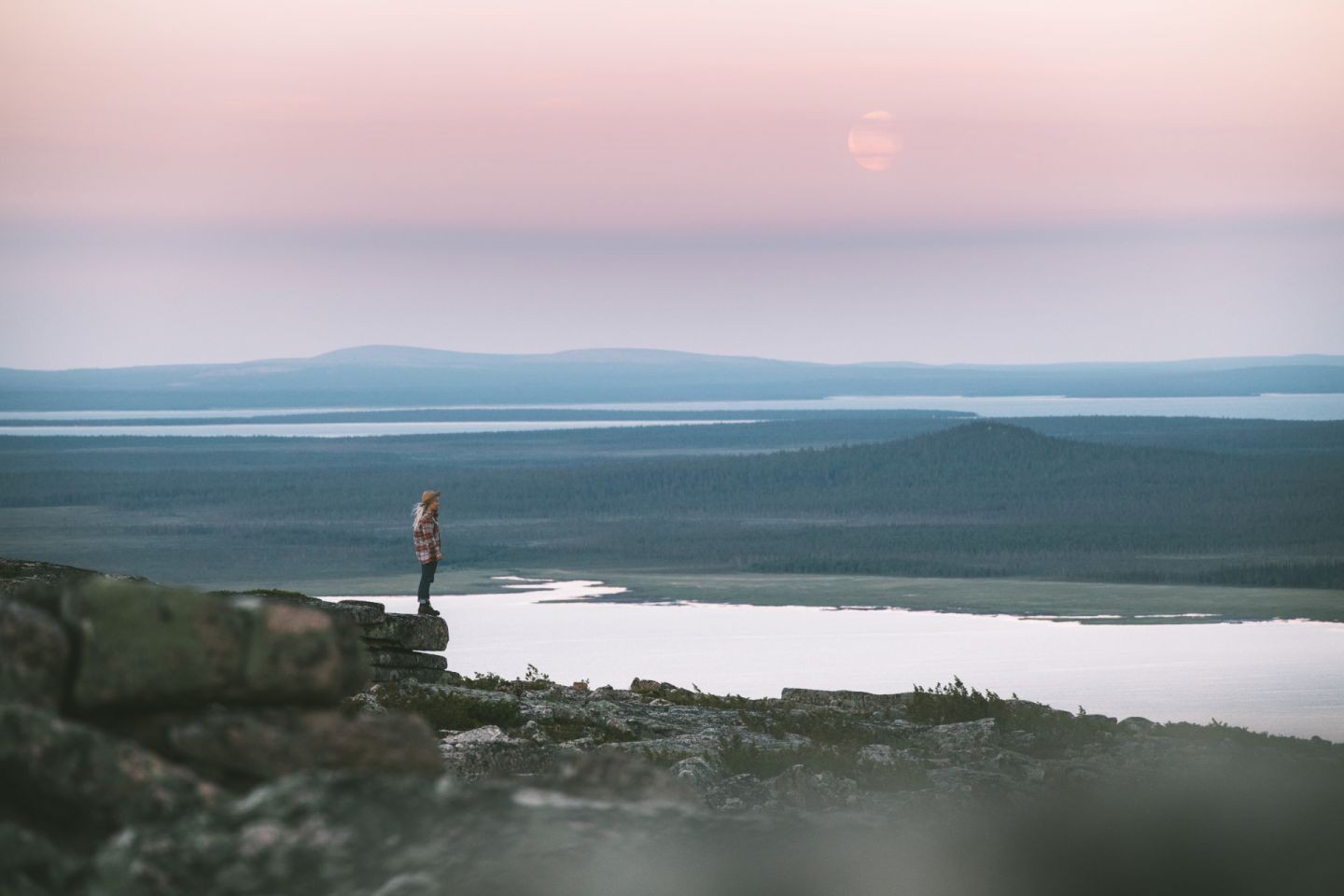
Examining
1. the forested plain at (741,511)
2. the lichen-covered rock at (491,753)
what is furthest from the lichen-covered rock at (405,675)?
the forested plain at (741,511)

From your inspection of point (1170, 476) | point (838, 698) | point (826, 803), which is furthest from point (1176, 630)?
point (1170, 476)

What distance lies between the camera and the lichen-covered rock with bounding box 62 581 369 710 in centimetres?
823

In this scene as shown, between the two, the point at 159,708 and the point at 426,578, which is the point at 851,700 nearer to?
the point at 426,578

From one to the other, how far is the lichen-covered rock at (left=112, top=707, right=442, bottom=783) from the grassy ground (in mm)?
47119

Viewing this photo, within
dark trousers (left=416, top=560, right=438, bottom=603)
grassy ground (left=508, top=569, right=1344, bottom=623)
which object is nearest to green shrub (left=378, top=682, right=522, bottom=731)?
dark trousers (left=416, top=560, right=438, bottom=603)

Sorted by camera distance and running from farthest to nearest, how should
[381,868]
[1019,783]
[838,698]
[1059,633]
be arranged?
[1059,633], [838,698], [1019,783], [381,868]

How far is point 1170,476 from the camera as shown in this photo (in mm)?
114438

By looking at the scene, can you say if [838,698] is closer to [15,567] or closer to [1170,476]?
[15,567]

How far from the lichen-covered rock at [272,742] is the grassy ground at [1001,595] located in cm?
4712

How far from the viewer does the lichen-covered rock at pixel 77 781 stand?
7.91 m

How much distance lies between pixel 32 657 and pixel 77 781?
60 cm

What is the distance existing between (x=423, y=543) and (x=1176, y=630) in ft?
101

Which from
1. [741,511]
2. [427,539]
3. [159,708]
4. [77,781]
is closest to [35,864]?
[77,781]

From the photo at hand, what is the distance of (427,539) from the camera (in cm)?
2483
